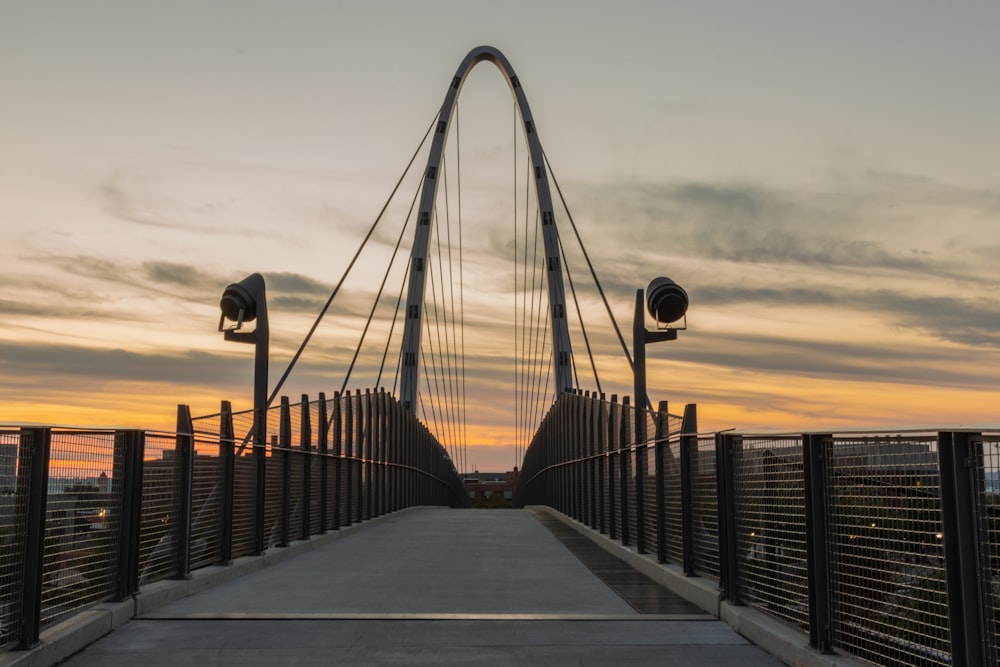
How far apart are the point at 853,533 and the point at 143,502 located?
510 centimetres

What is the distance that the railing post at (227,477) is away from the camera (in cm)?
1033

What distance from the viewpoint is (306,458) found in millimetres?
14516

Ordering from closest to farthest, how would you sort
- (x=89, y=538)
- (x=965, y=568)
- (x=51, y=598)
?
1. (x=965, y=568)
2. (x=51, y=598)
3. (x=89, y=538)

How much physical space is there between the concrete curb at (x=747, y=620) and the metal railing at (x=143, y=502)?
4147 millimetres

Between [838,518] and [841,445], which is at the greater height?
[841,445]

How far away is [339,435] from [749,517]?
36.3ft

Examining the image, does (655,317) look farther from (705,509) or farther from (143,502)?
(143,502)

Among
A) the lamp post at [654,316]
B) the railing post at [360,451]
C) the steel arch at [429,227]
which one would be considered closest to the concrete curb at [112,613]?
the lamp post at [654,316]

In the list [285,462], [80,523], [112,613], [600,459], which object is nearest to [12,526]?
[80,523]

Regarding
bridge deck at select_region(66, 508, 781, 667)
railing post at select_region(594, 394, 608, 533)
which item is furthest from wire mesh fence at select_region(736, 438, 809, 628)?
railing post at select_region(594, 394, 608, 533)

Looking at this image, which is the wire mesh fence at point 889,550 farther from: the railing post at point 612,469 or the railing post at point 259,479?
the railing post at point 612,469

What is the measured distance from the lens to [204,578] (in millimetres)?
9336

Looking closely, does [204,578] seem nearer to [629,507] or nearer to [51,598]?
[51,598]

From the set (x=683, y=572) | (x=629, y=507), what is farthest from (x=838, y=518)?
(x=629, y=507)
